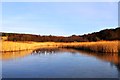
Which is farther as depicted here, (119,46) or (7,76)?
(119,46)

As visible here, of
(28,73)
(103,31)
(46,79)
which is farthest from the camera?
(103,31)

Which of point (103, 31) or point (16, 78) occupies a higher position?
point (103, 31)

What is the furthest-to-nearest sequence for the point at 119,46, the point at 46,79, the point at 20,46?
the point at 20,46 → the point at 119,46 → the point at 46,79

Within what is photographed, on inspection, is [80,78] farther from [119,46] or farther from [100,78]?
[119,46]

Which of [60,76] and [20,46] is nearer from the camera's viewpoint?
[60,76]

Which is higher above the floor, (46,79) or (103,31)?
(103,31)

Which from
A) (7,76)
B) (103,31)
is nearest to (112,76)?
(7,76)

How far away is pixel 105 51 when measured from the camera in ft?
75.7

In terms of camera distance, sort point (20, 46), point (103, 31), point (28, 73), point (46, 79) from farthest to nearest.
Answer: point (103, 31)
point (20, 46)
point (28, 73)
point (46, 79)

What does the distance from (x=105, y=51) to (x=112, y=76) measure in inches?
438

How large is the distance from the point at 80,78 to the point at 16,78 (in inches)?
107

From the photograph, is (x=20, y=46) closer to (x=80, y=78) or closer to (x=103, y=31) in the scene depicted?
(x=80, y=78)

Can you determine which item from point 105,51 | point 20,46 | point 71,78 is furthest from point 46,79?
point 20,46

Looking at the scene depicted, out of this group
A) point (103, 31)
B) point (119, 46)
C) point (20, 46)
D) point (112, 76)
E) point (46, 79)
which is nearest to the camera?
point (46, 79)
